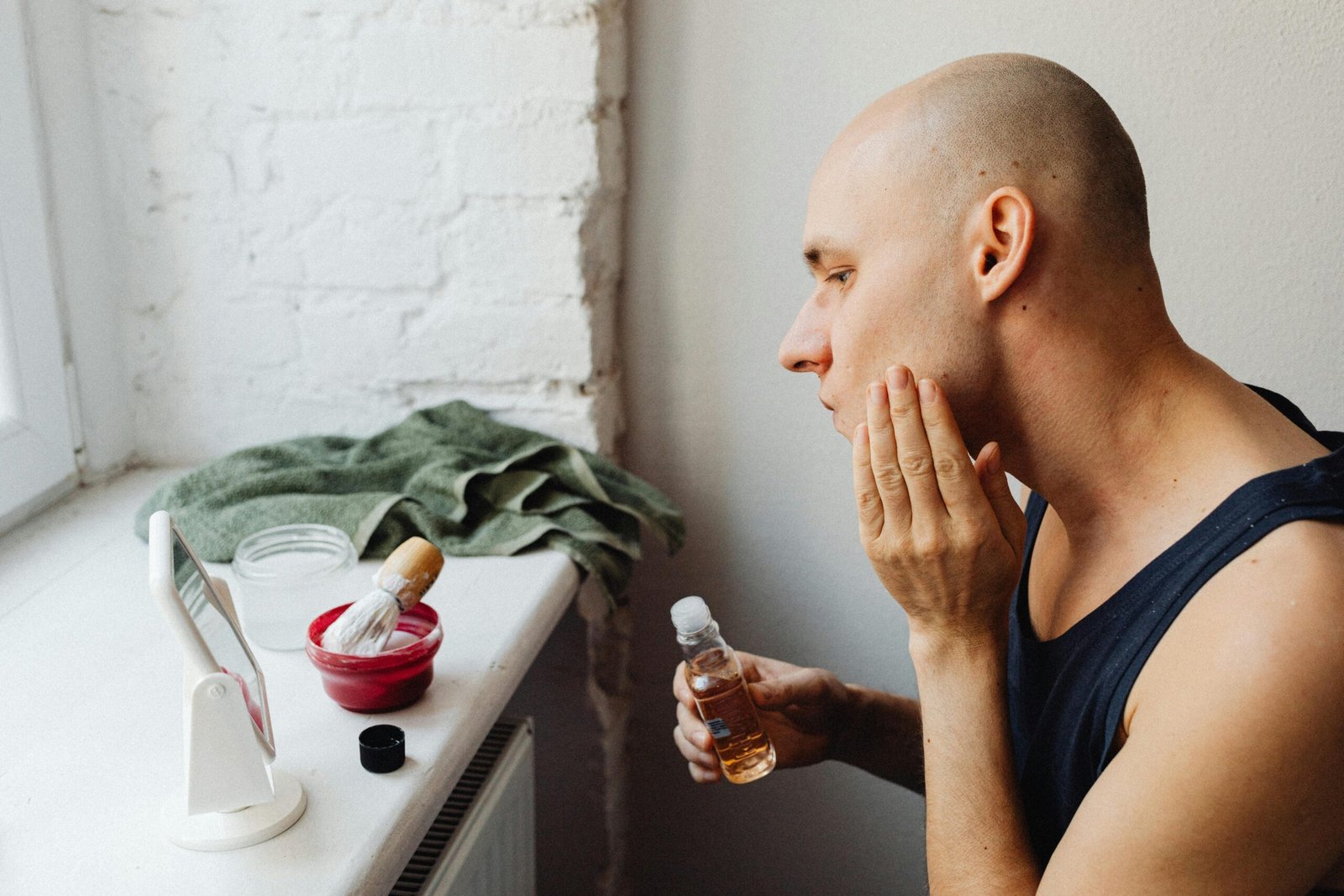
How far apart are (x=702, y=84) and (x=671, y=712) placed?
0.97 meters

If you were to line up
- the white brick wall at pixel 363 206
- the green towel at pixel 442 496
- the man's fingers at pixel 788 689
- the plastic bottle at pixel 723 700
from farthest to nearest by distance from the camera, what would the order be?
the white brick wall at pixel 363 206
the green towel at pixel 442 496
the man's fingers at pixel 788 689
the plastic bottle at pixel 723 700

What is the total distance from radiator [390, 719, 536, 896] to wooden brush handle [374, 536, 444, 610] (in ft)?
0.91

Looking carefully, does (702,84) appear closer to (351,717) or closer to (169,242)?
(169,242)

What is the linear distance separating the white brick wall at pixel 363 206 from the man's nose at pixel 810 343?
562 mm

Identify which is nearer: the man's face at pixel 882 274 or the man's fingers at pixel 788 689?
the man's face at pixel 882 274

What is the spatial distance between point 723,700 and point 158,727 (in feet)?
1.69

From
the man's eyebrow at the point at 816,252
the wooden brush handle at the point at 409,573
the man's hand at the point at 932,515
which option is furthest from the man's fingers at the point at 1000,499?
the wooden brush handle at the point at 409,573

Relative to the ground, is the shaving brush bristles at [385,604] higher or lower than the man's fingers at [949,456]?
lower

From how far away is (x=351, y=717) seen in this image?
100cm

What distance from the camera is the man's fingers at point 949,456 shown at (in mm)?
909

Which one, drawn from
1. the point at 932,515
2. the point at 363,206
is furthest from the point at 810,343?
the point at 363,206

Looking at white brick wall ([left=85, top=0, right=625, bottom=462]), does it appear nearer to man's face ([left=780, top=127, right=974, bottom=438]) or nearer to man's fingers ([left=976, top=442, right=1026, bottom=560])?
man's face ([left=780, top=127, right=974, bottom=438])

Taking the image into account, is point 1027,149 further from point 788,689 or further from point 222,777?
point 222,777

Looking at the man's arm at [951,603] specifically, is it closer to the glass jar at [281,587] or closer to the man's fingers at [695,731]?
the man's fingers at [695,731]
